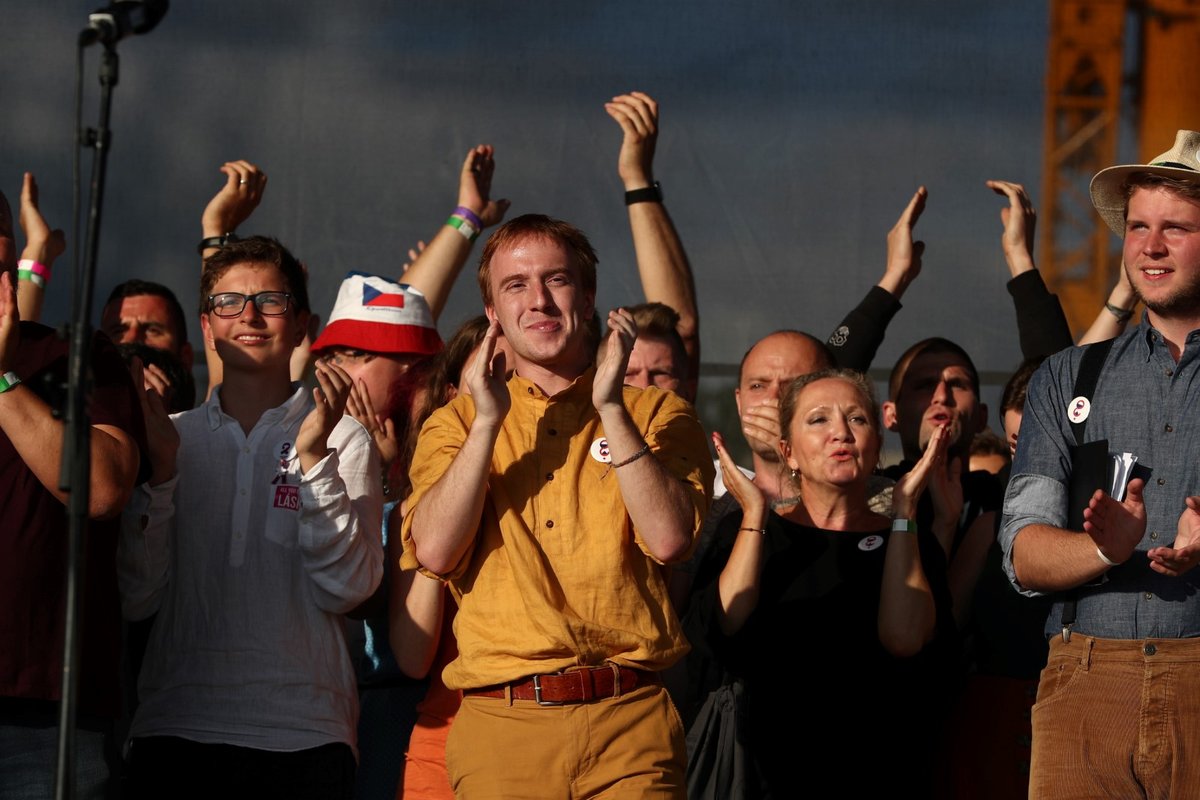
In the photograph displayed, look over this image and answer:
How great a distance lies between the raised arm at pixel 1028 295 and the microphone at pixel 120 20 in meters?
2.85

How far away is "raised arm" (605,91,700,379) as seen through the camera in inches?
196

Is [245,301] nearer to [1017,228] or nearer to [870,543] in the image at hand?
[870,543]

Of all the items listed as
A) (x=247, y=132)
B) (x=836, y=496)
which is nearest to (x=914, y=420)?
(x=836, y=496)

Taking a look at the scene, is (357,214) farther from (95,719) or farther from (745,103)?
(95,719)

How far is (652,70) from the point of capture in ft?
20.8

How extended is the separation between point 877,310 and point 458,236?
140cm

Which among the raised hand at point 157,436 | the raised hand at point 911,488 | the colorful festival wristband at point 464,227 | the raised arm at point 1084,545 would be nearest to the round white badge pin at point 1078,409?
the raised arm at point 1084,545

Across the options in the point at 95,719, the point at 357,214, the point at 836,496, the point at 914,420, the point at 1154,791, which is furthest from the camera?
the point at 357,214

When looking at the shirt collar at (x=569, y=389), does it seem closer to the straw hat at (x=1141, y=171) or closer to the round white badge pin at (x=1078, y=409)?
the round white badge pin at (x=1078, y=409)

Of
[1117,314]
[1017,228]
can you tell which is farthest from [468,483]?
[1017,228]

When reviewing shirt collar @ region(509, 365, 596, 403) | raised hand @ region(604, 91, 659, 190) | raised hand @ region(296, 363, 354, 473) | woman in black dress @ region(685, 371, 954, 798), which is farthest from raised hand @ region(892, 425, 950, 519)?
raised hand @ region(604, 91, 659, 190)

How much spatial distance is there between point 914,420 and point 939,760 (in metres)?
1.23

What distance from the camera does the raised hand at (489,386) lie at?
9.41 ft

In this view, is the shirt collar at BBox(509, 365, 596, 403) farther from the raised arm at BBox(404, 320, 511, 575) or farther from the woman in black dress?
the woman in black dress
